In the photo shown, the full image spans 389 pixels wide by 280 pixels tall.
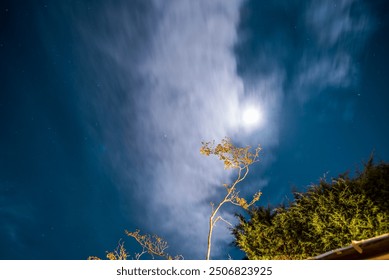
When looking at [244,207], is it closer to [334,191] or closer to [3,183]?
[334,191]

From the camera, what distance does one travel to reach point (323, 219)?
11.3 metres

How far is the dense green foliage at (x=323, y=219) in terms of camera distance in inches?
408

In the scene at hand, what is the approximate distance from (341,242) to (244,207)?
5.16m

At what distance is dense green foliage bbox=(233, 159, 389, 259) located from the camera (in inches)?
408

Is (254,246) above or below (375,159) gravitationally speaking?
below
